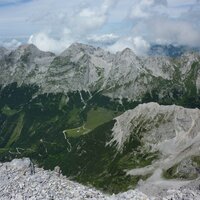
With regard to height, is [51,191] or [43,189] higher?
[51,191]

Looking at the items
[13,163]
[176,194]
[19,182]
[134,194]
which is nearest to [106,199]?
[134,194]

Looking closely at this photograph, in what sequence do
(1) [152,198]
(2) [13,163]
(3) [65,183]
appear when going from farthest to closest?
(2) [13,163] < (3) [65,183] < (1) [152,198]

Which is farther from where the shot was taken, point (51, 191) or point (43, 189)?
point (43, 189)

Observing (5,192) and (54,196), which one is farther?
(5,192)

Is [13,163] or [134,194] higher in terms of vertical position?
[134,194]

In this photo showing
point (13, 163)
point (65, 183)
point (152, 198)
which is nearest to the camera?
point (152, 198)

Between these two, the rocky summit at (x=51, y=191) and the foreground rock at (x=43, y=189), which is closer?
the rocky summit at (x=51, y=191)

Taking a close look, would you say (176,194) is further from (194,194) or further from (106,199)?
(106,199)

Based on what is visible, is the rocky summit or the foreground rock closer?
the rocky summit
